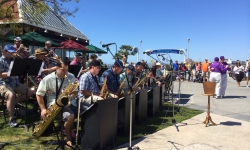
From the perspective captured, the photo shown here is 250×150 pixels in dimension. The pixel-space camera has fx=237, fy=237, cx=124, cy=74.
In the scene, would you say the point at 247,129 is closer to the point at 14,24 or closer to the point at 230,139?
the point at 230,139

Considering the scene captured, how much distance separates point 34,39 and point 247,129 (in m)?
8.25

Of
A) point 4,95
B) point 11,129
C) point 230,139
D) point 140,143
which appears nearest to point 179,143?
point 140,143

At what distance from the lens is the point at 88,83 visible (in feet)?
16.2

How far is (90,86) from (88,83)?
9cm

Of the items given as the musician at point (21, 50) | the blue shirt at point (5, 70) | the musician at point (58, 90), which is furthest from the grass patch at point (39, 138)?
the musician at point (21, 50)

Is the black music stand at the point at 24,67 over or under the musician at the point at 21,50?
under

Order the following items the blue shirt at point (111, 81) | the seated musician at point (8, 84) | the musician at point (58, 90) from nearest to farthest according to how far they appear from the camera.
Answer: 1. the musician at point (58, 90)
2. the seated musician at point (8, 84)
3. the blue shirt at point (111, 81)

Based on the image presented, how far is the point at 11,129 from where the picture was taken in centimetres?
522

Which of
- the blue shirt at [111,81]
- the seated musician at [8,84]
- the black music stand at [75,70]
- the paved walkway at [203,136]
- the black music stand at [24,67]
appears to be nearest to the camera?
the paved walkway at [203,136]

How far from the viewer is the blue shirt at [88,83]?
16.1ft

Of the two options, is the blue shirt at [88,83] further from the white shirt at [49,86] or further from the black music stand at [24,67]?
the black music stand at [24,67]

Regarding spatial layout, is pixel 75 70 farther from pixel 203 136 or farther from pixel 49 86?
pixel 203 136

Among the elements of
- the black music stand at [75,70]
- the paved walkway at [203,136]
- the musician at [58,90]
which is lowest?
the paved walkway at [203,136]

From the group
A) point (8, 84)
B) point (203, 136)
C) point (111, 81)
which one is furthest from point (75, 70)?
point (203, 136)
